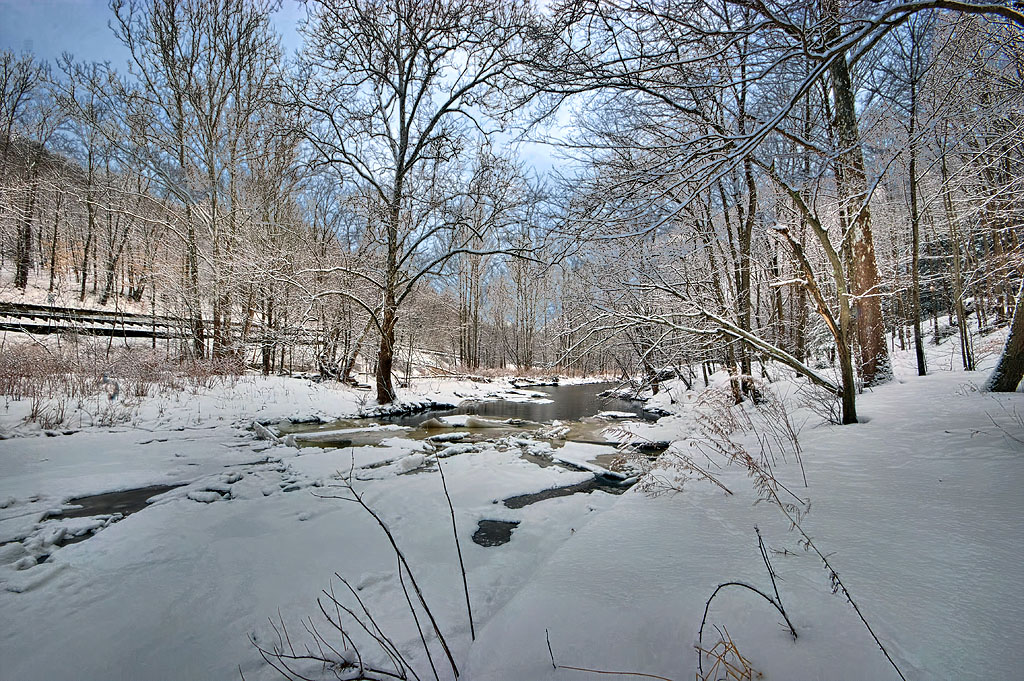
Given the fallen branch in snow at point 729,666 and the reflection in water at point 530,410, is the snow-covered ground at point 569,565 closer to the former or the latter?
the fallen branch in snow at point 729,666

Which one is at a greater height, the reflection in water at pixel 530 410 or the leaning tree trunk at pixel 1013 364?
the leaning tree trunk at pixel 1013 364

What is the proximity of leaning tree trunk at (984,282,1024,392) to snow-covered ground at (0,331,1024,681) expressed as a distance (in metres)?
0.43

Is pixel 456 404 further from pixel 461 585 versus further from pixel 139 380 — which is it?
pixel 461 585

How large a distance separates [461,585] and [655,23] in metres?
3.81

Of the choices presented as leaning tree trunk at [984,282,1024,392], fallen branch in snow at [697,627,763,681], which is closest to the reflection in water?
leaning tree trunk at [984,282,1024,392]

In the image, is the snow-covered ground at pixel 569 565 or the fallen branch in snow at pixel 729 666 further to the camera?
the snow-covered ground at pixel 569 565

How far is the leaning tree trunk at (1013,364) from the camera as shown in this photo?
4.14 m

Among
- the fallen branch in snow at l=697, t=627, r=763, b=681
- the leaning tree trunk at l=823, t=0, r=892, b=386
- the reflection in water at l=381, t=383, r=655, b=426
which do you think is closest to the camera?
the fallen branch in snow at l=697, t=627, r=763, b=681

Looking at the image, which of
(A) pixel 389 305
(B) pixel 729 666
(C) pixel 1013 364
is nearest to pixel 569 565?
(B) pixel 729 666

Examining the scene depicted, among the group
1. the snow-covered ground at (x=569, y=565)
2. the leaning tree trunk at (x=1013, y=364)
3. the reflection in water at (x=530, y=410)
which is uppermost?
the leaning tree trunk at (x=1013, y=364)

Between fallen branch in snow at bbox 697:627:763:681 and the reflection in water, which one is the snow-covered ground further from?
the reflection in water

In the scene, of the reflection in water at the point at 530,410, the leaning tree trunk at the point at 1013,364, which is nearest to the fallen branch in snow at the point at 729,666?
the leaning tree trunk at the point at 1013,364

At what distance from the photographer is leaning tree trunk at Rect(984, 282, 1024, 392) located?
4.14 metres

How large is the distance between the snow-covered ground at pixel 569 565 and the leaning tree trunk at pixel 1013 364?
0.43 metres
